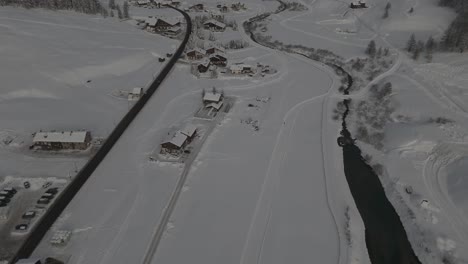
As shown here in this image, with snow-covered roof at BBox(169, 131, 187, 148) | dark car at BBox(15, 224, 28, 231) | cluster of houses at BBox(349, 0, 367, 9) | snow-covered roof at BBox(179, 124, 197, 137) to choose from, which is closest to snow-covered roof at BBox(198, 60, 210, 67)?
snow-covered roof at BBox(179, 124, 197, 137)

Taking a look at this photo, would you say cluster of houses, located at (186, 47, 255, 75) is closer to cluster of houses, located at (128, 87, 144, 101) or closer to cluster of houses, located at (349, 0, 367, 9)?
cluster of houses, located at (128, 87, 144, 101)

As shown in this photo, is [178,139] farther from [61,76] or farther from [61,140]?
[61,76]

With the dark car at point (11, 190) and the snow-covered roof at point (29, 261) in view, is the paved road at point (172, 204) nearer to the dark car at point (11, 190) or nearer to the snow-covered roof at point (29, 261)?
the snow-covered roof at point (29, 261)

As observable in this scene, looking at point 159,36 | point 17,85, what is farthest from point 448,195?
point 159,36

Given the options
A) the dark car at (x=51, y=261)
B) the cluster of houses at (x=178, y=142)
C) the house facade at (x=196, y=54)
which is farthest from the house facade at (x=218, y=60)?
the dark car at (x=51, y=261)

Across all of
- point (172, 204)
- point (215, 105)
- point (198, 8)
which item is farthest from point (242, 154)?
point (198, 8)

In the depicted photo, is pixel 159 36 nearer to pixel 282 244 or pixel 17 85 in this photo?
pixel 17 85
